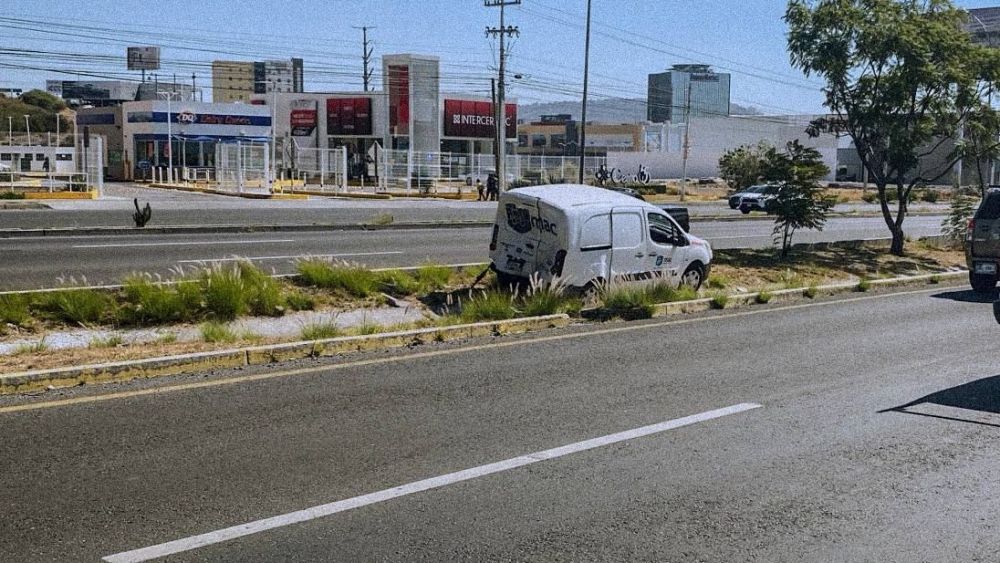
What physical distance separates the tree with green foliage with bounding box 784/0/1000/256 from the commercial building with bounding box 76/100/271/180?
157 ft

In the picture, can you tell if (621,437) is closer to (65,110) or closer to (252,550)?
(252,550)

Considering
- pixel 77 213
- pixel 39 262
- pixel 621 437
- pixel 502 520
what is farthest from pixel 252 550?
pixel 77 213

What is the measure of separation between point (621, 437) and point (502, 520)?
200 cm

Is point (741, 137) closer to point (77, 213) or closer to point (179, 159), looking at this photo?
point (179, 159)

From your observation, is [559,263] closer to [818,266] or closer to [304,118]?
[818,266]

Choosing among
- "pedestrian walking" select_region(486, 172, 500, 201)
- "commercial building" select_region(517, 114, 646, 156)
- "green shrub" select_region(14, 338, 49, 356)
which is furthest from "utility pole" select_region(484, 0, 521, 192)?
"commercial building" select_region(517, 114, 646, 156)

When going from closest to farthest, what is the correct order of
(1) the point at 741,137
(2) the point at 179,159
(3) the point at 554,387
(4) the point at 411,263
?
(3) the point at 554,387, (4) the point at 411,263, (2) the point at 179,159, (1) the point at 741,137

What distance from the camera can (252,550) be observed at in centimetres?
525

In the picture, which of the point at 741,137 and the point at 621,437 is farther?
the point at 741,137

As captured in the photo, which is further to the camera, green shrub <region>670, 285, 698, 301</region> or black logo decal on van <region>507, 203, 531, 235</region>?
black logo decal on van <region>507, 203, 531, 235</region>

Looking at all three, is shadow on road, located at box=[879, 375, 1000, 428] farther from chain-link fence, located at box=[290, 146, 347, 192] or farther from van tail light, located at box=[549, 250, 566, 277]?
chain-link fence, located at box=[290, 146, 347, 192]

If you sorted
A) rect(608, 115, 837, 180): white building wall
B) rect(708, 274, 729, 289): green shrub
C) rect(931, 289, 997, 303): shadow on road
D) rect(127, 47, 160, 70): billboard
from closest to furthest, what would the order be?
rect(931, 289, 997, 303): shadow on road, rect(708, 274, 729, 289): green shrub, rect(608, 115, 837, 180): white building wall, rect(127, 47, 160, 70): billboard

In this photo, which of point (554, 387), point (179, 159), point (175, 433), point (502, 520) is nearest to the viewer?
point (502, 520)

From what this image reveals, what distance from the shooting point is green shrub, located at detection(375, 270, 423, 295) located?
628 inches
